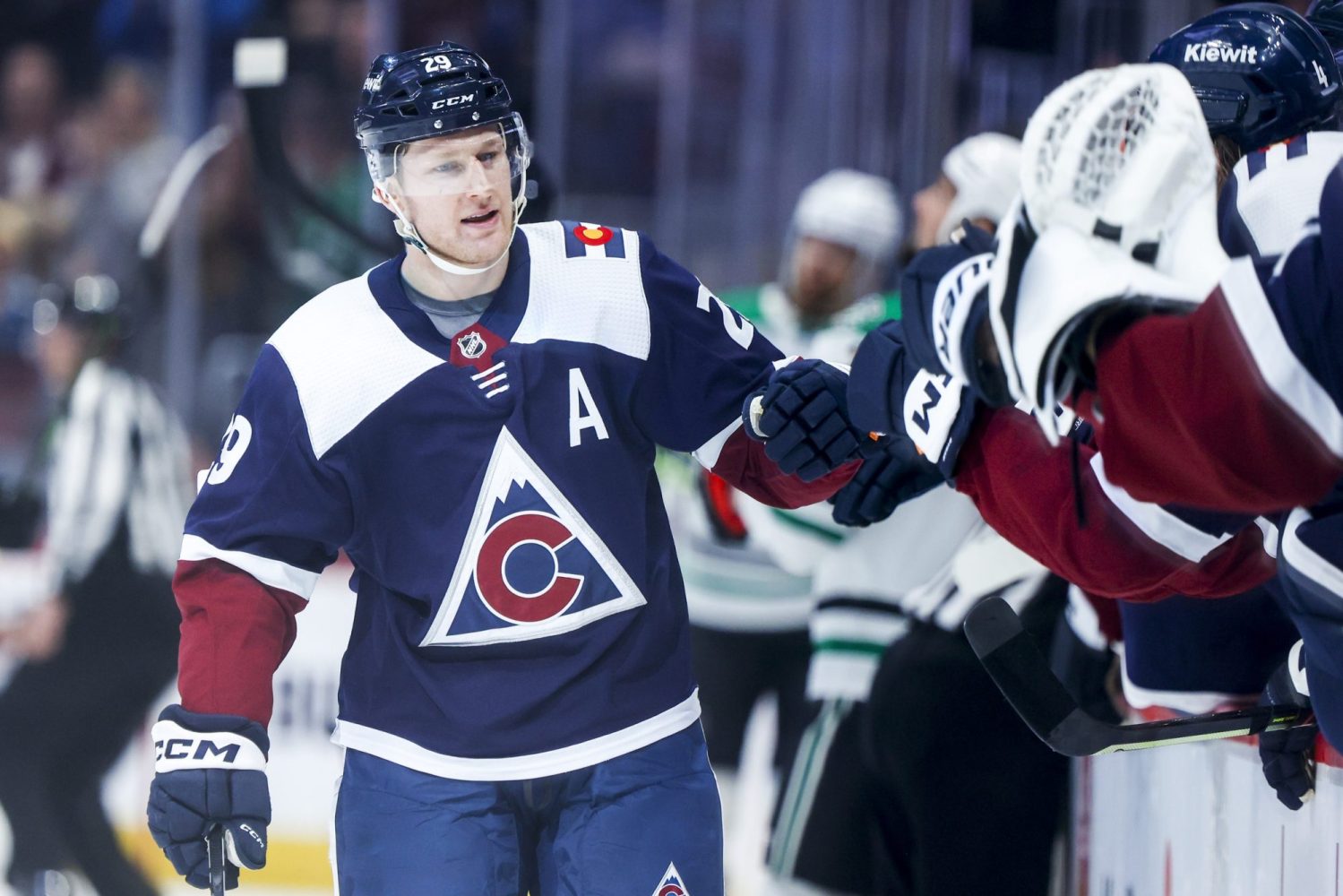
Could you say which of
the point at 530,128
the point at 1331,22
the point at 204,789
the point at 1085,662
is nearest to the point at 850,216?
the point at 1085,662

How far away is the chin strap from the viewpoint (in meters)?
1.82

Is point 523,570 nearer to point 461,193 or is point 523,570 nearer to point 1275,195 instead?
point 461,193

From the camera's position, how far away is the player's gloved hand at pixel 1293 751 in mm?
1709

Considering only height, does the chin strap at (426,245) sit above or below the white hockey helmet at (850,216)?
above

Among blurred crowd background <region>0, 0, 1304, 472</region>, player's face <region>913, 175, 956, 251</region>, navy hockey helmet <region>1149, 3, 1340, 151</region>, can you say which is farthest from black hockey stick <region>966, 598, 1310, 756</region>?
blurred crowd background <region>0, 0, 1304, 472</region>

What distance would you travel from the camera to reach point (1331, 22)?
2.04 meters

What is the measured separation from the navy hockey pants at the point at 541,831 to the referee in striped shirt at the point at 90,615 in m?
2.08

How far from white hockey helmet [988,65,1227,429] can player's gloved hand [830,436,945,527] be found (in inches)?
21.7

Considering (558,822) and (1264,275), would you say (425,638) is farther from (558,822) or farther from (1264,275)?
(1264,275)

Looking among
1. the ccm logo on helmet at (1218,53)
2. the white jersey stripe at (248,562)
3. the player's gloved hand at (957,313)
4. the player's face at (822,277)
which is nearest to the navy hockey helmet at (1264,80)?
the ccm logo on helmet at (1218,53)

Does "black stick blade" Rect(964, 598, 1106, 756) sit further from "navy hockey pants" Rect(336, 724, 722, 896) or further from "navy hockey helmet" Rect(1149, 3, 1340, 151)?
"navy hockey helmet" Rect(1149, 3, 1340, 151)

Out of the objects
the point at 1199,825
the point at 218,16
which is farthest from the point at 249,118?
the point at 1199,825

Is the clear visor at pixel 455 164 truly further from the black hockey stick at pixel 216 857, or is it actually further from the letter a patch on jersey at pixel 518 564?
the black hockey stick at pixel 216 857

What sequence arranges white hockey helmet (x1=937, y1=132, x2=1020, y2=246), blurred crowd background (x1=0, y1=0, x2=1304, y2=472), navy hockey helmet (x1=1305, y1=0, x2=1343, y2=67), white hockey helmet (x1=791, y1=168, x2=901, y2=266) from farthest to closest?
blurred crowd background (x1=0, y1=0, x2=1304, y2=472) → white hockey helmet (x1=791, y1=168, x2=901, y2=266) → white hockey helmet (x1=937, y1=132, x2=1020, y2=246) → navy hockey helmet (x1=1305, y1=0, x2=1343, y2=67)
